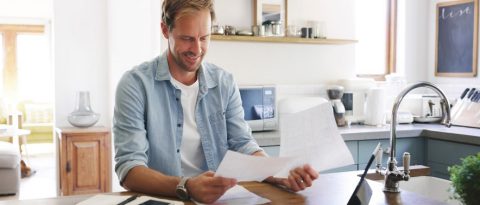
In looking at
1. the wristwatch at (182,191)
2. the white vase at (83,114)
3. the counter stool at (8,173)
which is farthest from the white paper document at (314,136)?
the counter stool at (8,173)

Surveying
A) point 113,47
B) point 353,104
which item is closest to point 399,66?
point 353,104

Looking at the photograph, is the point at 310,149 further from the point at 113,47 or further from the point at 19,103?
the point at 19,103

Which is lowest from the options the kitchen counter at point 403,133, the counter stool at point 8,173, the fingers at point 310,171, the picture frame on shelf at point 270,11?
the counter stool at point 8,173

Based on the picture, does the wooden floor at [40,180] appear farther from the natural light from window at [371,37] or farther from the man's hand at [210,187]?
the man's hand at [210,187]

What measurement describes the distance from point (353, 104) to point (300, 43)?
0.64 m

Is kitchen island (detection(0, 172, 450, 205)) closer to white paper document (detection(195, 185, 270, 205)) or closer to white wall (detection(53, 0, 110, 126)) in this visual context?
white paper document (detection(195, 185, 270, 205))

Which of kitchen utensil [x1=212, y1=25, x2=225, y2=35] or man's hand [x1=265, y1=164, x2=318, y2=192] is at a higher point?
kitchen utensil [x1=212, y1=25, x2=225, y2=35]

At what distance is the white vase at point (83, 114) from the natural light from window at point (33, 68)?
18.0ft

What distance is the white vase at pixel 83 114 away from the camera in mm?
4086

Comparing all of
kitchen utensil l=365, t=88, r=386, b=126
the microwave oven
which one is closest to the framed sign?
kitchen utensil l=365, t=88, r=386, b=126

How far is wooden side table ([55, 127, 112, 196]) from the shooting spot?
391cm

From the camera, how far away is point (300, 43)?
3982 millimetres

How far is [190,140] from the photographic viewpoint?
1.70 meters

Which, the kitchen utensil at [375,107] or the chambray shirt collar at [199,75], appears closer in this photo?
the chambray shirt collar at [199,75]
